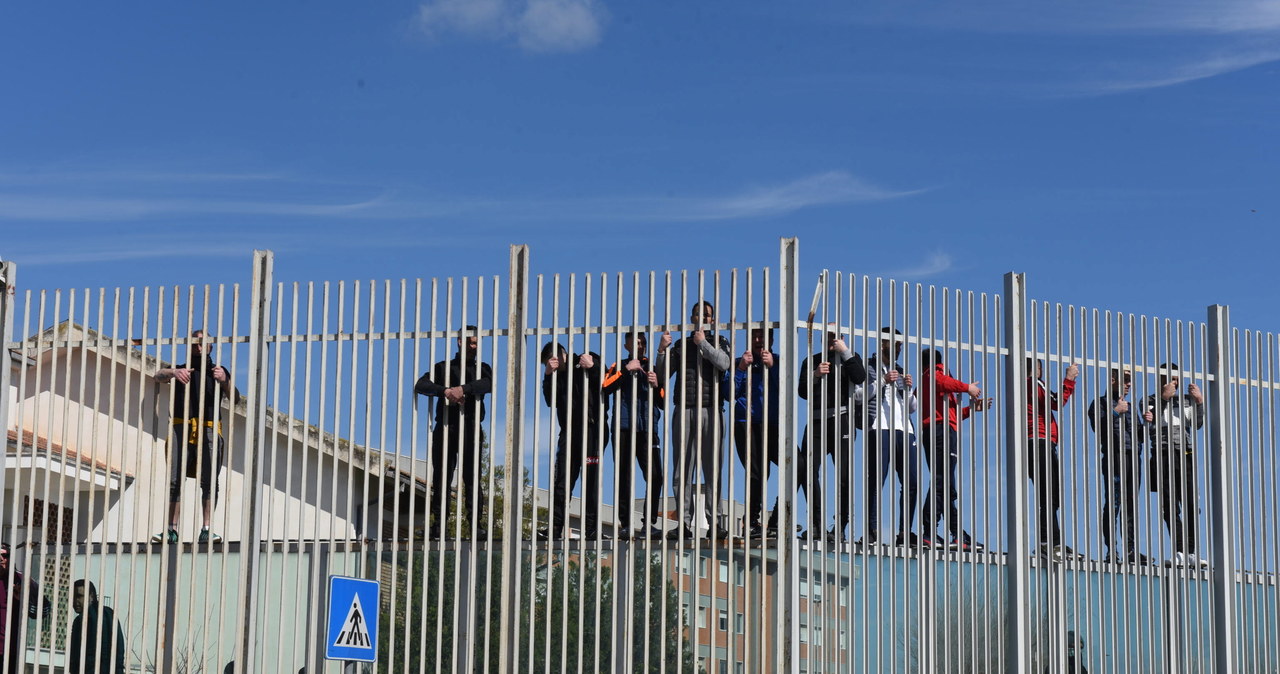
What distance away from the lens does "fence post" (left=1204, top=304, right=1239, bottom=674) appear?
1306 cm

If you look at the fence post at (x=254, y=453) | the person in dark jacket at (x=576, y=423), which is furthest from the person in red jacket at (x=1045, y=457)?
the fence post at (x=254, y=453)

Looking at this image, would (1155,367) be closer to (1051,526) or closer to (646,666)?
(1051,526)

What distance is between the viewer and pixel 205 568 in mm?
12586

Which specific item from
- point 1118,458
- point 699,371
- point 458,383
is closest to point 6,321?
point 458,383

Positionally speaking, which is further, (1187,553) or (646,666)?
(1187,553)

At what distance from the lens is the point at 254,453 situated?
12.5 m

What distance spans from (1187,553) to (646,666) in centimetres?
469

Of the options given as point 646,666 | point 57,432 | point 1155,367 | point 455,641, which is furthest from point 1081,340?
point 57,432

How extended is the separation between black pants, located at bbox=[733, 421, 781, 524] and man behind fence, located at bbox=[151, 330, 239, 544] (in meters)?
3.98

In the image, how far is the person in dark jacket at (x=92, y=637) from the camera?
12656mm

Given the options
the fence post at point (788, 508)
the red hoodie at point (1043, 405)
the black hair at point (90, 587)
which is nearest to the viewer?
the fence post at point (788, 508)

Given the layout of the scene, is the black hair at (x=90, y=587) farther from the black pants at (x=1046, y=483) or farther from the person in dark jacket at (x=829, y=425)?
the black pants at (x=1046, y=483)

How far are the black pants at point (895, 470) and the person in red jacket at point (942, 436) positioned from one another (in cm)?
12

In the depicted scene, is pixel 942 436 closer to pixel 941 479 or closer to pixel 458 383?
pixel 941 479
